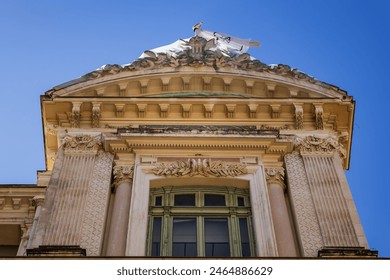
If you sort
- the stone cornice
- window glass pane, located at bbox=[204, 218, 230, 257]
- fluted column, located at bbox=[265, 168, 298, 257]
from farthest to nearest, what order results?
the stone cornice → window glass pane, located at bbox=[204, 218, 230, 257] → fluted column, located at bbox=[265, 168, 298, 257]

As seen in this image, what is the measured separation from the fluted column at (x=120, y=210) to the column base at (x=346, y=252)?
4258mm

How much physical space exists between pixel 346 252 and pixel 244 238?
249 centimetres

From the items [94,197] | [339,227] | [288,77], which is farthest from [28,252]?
[288,77]

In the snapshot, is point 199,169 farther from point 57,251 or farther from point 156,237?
point 57,251

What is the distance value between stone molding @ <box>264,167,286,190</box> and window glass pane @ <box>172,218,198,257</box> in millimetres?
2247

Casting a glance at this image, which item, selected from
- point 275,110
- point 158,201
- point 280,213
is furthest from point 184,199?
point 275,110

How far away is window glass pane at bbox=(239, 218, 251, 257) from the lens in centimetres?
1595

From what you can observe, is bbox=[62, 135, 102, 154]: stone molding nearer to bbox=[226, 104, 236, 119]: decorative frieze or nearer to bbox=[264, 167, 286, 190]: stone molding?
bbox=[226, 104, 236, 119]: decorative frieze

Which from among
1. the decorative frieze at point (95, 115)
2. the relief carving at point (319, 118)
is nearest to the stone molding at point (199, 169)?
the decorative frieze at point (95, 115)

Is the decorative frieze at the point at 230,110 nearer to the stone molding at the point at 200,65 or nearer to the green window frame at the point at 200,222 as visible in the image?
the stone molding at the point at 200,65

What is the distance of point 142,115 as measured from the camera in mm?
20125

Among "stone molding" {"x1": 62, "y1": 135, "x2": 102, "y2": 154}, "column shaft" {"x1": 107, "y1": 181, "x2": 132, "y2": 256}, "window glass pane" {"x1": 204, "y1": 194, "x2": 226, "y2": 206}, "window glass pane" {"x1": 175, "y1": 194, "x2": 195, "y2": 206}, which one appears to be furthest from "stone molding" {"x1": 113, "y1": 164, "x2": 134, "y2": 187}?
"window glass pane" {"x1": 204, "y1": 194, "x2": 226, "y2": 206}

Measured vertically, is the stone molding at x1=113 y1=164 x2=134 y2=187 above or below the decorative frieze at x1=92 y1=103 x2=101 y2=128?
below
